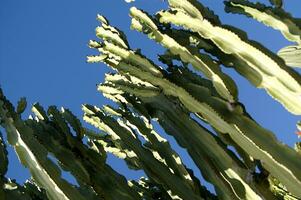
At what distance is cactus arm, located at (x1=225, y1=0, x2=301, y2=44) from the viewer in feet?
5.47

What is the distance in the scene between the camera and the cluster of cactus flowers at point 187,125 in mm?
1645

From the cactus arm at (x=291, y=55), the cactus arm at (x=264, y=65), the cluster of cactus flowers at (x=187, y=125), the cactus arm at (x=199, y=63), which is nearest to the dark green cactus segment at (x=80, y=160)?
the cluster of cactus flowers at (x=187, y=125)

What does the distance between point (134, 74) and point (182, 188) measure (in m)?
0.55

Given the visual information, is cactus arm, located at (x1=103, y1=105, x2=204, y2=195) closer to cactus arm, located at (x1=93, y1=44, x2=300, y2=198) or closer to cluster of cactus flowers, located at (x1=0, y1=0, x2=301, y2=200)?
cluster of cactus flowers, located at (x1=0, y1=0, x2=301, y2=200)

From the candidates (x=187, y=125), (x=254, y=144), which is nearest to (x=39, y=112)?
(x=187, y=125)

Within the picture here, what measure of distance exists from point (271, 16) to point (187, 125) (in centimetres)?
57

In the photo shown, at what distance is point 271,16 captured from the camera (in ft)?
5.65

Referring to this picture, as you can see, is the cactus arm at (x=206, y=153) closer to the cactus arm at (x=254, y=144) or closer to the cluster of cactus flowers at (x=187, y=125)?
the cluster of cactus flowers at (x=187, y=125)

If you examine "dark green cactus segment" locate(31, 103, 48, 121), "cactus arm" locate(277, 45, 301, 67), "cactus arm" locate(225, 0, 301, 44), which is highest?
"dark green cactus segment" locate(31, 103, 48, 121)

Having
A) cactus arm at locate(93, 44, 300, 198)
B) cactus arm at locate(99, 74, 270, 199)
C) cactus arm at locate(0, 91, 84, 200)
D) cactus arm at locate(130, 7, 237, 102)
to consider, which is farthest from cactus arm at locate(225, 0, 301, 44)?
cactus arm at locate(0, 91, 84, 200)

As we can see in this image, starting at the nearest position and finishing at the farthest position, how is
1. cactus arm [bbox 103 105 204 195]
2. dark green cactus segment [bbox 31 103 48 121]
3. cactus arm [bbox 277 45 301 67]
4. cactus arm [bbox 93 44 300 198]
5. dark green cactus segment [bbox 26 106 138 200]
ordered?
cactus arm [bbox 93 44 300 198] < cactus arm [bbox 277 45 301 67] < dark green cactus segment [bbox 26 106 138 200] < cactus arm [bbox 103 105 204 195] < dark green cactus segment [bbox 31 103 48 121]

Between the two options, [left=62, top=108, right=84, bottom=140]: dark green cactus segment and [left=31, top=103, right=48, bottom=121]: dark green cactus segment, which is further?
[left=31, top=103, right=48, bottom=121]: dark green cactus segment

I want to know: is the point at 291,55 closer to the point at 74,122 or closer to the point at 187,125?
the point at 187,125

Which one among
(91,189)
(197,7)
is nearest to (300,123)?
(197,7)
